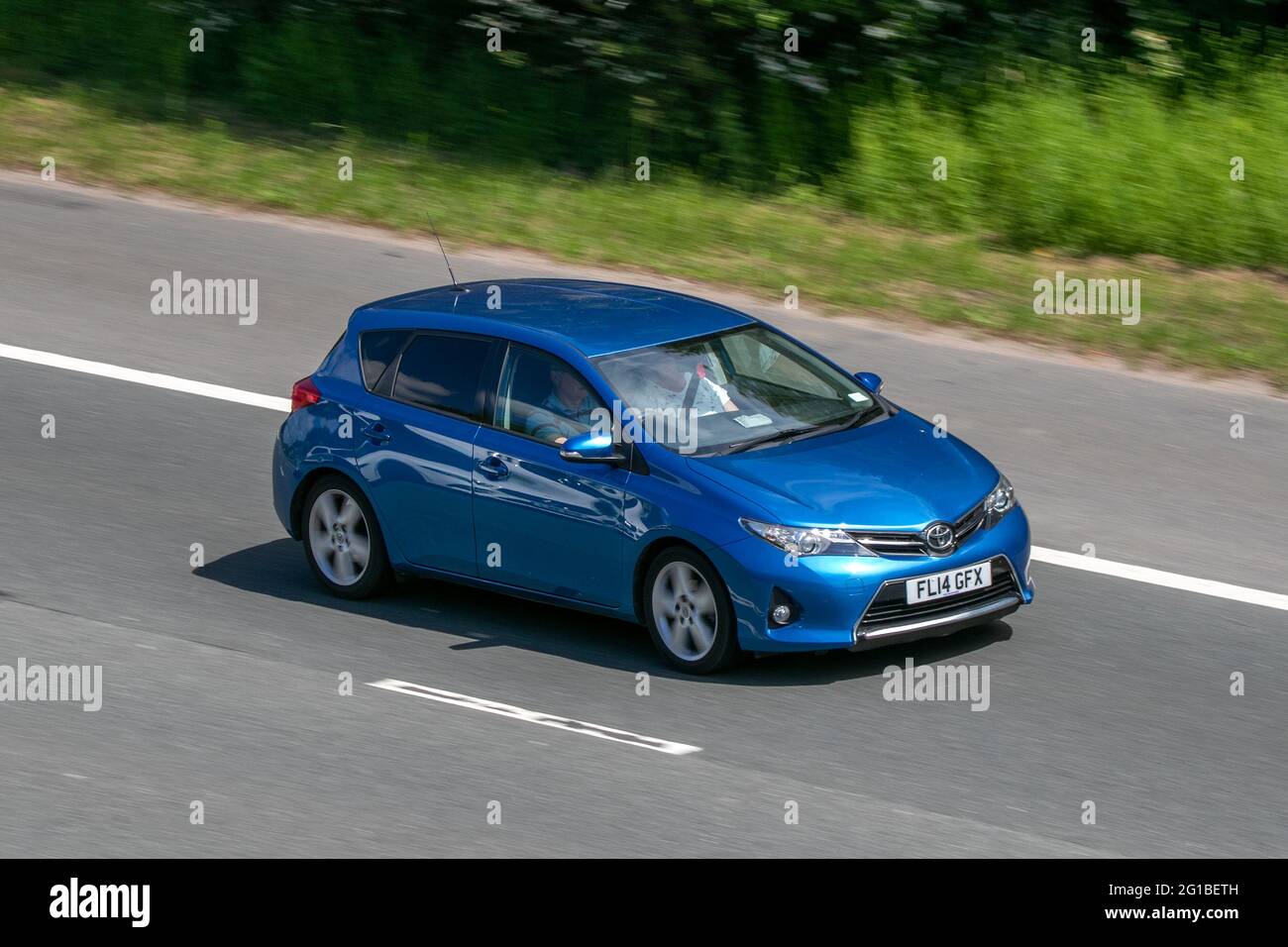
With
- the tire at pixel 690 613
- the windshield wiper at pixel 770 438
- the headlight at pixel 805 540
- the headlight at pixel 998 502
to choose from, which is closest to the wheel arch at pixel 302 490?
the tire at pixel 690 613

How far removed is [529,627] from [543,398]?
1184 millimetres

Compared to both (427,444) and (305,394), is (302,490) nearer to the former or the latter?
(305,394)

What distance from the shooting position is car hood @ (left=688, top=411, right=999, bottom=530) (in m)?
9.05

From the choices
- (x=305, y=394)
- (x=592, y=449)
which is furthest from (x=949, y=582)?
(x=305, y=394)

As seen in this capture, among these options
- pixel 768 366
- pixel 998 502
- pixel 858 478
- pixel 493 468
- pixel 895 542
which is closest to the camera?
pixel 895 542

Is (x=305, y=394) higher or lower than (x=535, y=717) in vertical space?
higher

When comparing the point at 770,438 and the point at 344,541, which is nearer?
the point at 770,438

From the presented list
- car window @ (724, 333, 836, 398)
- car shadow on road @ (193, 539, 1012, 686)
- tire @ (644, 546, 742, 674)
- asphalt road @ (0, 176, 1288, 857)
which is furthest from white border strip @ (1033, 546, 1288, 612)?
tire @ (644, 546, 742, 674)

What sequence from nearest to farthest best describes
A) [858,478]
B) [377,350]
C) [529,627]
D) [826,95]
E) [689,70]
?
1. [858,478]
2. [529,627]
3. [377,350]
4. [826,95]
5. [689,70]

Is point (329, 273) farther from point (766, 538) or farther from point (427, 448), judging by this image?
point (766, 538)

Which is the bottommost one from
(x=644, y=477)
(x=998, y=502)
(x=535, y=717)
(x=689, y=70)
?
(x=535, y=717)

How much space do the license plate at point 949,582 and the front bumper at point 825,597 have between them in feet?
0.12

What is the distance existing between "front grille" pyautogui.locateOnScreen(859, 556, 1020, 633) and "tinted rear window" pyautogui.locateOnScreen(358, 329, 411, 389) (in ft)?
10.6

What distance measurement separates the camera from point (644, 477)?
30.7ft
